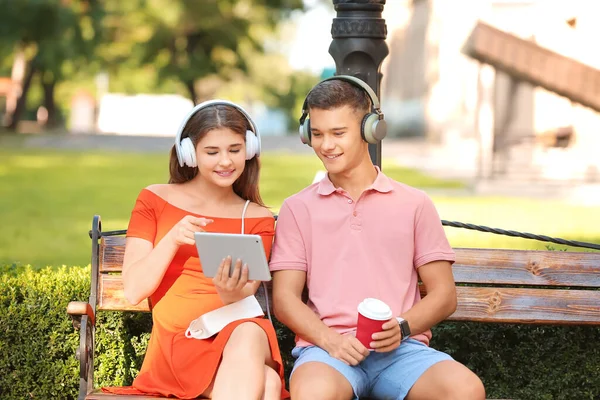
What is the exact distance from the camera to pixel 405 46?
1836 inches

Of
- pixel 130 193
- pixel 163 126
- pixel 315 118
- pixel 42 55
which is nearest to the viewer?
pixel 315 118

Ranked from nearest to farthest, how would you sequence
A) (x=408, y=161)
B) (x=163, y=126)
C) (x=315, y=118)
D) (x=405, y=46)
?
(x=315, y=118) < (x=408, y=161) < (x=405, y=46) < (x=163, y=126)

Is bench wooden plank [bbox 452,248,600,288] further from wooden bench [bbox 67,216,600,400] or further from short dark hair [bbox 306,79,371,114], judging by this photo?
short dark hair [bbox 306,79,371,114]

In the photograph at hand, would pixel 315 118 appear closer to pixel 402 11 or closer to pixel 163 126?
pixel 402 11

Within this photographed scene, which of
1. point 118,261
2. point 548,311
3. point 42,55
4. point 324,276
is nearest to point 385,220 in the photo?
point 324,276

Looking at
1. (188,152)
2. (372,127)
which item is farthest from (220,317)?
(372,127)

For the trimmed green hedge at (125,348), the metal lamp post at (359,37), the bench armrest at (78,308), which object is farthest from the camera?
the metal lamp post at (359,37)

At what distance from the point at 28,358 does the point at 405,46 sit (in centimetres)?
4244

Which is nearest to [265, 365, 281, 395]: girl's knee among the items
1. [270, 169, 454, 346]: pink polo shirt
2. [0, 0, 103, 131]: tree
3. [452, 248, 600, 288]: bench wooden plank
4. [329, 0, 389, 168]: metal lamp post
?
[270, 169, 454, 346]: pink polo shirt

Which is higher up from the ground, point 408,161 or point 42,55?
point 42,55

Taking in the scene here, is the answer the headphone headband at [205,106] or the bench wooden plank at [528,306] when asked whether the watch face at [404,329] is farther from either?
the headphone headband at [205,106]

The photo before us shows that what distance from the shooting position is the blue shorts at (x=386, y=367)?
13.8ft

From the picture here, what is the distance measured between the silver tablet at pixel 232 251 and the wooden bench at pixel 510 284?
814 mm

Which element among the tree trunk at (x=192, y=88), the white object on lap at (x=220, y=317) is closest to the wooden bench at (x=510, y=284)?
the white object on lap at (x=220, y=317)
